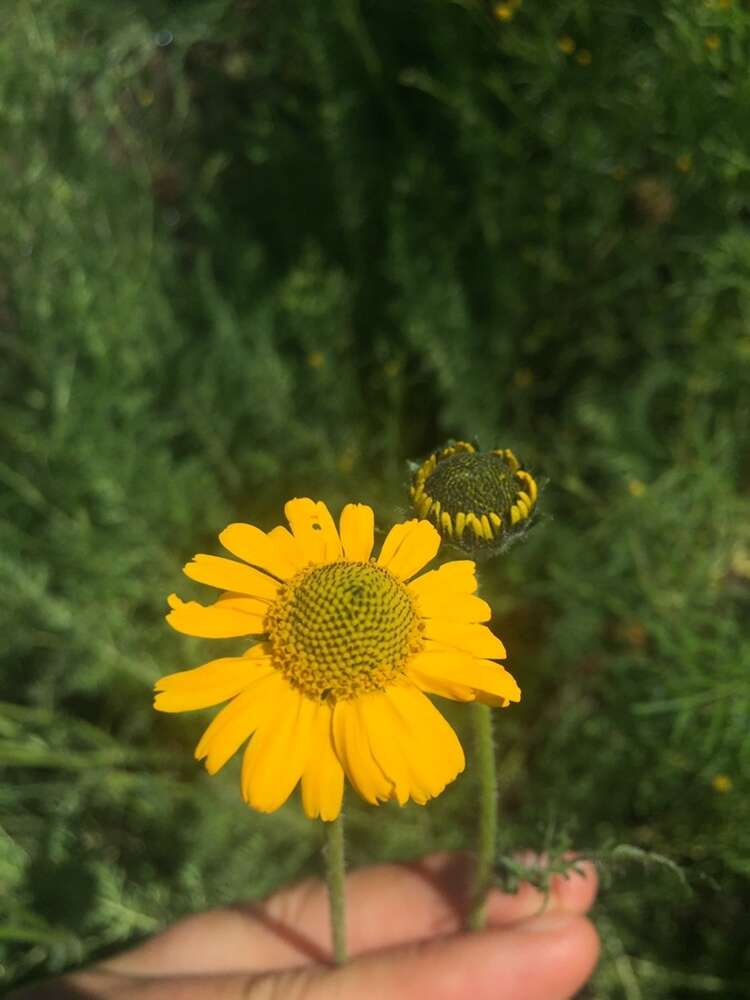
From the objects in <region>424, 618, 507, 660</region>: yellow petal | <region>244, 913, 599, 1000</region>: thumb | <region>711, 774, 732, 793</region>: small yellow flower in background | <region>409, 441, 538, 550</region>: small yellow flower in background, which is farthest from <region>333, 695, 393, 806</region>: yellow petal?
<region>711, 774, 732, 793</region>: small yellow flower in background

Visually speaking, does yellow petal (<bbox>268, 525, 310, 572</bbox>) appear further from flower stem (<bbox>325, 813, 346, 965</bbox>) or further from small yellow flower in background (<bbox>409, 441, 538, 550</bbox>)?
flower stem (<bbox>325, 813, 346, 965</bbox>)

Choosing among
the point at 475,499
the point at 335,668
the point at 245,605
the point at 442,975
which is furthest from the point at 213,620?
the point at 442,975

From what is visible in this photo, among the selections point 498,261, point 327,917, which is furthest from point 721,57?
point 327,917

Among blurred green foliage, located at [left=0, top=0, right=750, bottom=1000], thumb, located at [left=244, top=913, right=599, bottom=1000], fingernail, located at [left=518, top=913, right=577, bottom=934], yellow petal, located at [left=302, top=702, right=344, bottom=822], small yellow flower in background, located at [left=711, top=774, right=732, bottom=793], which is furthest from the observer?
blurred green foliage, located at [left=0, top=0, right=750, bottom=1000]

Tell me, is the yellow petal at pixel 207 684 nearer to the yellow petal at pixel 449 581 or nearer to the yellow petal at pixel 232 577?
the yellow petal at pixel 232 577

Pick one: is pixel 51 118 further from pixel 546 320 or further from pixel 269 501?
pixel 546 320

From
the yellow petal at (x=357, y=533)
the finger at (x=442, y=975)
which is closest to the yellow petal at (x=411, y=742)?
the yellow petal at (x=357, y=533)

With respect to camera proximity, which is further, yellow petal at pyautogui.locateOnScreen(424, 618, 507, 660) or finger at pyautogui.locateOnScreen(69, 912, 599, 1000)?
finger at pyautogui.locateOnScreen(69, 912, 599, 1000)
